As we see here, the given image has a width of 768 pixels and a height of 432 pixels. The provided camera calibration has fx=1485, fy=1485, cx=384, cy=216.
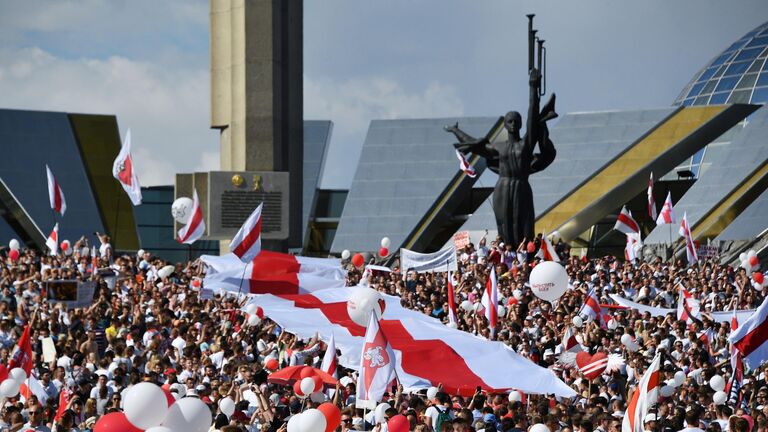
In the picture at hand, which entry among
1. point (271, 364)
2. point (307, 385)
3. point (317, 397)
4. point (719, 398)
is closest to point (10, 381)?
point (307, 385)

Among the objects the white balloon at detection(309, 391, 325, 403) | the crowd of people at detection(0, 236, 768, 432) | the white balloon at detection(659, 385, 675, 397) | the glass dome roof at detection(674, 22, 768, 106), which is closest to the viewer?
the crowd of people at detection(0, 236, 768, 432)

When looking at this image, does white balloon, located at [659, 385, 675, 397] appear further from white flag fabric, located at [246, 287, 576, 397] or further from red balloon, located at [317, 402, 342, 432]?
red balloon, located at [317, 402, 342, 432]

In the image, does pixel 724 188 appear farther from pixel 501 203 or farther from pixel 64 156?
pixel 64 156

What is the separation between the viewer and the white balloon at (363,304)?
16.8 meters

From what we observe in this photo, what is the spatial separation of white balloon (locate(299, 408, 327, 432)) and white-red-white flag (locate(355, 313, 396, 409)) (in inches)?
104

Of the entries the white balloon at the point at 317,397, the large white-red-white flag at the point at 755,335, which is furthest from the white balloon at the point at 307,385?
the large white-red-white flag at the point at 755,335

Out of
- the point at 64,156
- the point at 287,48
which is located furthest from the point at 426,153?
the point at 287,48

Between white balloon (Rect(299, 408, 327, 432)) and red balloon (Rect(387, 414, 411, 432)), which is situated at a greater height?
red balloon (Rect(387, 414, 411, 432))

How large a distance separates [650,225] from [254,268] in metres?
26.7

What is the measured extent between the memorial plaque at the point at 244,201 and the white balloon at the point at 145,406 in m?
21.1

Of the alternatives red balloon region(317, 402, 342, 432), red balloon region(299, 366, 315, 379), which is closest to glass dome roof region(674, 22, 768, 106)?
red balloon region(299, 366, 315, 379)

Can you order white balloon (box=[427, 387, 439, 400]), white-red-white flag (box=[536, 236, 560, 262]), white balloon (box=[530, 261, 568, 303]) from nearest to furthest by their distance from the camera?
white balloon (box=[427, 387, 439, 400]) → white balloon (box=[530, 261, 568, 303]) → white-red-white flag (box=[536, 236, 560, 262])

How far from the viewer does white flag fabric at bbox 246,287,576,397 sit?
15445mm

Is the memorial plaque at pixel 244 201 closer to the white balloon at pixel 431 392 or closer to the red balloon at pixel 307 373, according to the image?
the red balloon at pixel 307 373
